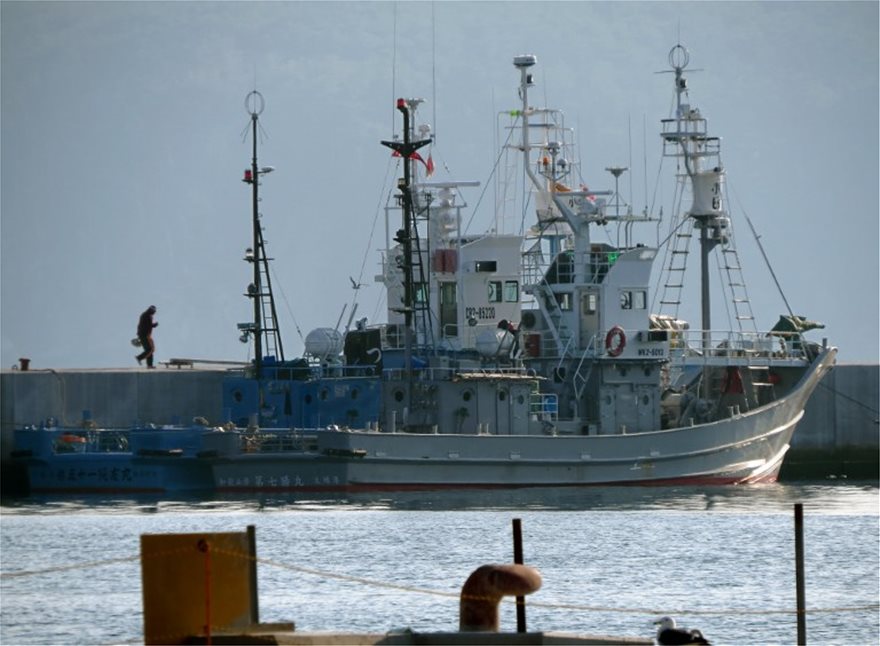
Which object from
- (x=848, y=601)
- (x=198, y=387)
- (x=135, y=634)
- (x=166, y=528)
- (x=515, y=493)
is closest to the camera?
(x=135, y=634)

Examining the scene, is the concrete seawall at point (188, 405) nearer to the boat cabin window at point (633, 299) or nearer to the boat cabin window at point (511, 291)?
the boat cabin window at point (511, 291)

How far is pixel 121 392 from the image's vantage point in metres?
51.7

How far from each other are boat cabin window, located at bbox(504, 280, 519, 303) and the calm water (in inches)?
259

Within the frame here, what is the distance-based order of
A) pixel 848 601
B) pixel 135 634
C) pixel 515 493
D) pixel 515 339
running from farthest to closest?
pixel 515 339, pixel 515 493, pixel 848 601, pixel 135 634

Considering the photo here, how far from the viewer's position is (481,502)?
43281mm

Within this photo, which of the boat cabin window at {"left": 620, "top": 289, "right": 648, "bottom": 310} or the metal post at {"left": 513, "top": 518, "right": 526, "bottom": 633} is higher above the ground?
the boat cabin window at {"left": 620, "top": 289, "right": 648, "bottom": 310}

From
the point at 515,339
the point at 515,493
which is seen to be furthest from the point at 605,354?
the point at 515,493

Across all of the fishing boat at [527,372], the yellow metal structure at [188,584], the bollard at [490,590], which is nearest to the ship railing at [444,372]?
the fishing boat at [527,372]

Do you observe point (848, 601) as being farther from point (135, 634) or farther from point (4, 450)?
point (4, 450)

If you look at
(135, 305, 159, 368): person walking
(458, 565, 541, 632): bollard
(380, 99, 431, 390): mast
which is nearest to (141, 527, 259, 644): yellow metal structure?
(458, 565, 541, 632): bollard

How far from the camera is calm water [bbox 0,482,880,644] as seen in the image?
2666 cm

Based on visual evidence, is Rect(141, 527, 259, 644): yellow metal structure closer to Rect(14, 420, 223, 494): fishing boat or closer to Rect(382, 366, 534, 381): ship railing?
Rect(14, 420, 223, 494): fishing boat

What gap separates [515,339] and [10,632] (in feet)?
79.9

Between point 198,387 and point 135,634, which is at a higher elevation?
point 198,387
